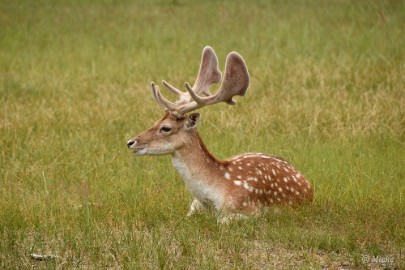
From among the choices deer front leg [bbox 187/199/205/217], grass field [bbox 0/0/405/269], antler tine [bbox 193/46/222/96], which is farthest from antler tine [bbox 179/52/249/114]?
grass field [bbox 0/0/405/269]

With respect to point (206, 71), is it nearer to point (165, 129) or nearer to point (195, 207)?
point (165, 129)

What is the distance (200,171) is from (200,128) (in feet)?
10.3

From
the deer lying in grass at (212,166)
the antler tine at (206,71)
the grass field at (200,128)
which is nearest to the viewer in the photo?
the grass field at (200,128)

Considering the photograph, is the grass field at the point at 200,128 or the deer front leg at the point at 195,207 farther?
the deer front leg at the point at 195,207

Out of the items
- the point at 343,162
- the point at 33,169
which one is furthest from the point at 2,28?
the point at 343,162

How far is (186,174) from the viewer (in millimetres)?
7023

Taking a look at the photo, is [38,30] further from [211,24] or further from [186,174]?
[186,174]

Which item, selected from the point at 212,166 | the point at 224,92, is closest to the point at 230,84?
the point at 224,92

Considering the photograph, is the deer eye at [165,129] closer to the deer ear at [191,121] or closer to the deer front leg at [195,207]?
the deer ear at [191,121]

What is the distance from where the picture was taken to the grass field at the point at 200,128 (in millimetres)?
6199

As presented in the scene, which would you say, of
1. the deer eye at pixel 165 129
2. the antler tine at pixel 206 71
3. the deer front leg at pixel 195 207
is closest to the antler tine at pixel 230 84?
the deer eye at pixel 165 129

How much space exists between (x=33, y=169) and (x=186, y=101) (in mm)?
2009

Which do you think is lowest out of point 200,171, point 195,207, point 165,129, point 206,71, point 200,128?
point 200,128

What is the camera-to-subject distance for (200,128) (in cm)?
1012
